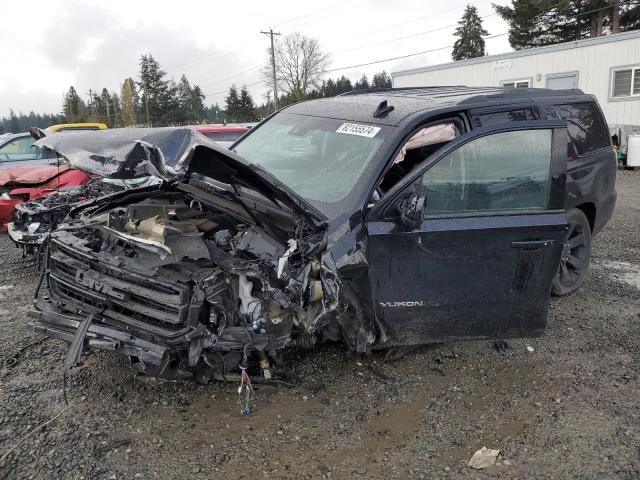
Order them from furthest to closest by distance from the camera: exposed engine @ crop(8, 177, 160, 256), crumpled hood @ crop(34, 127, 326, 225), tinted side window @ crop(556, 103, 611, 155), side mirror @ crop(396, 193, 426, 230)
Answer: exposed engine @ crop(8, 177, 160, 256) < tinted side window @ crop(556, 103, 611, 155) < side mirror @ crop(396, 193, 426, 230) < crumpled hood @ crop(34, 127, 326, 225)

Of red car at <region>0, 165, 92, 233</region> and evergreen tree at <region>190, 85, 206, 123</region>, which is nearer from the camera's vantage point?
red car at <region>0, 165, 92, 233</region>

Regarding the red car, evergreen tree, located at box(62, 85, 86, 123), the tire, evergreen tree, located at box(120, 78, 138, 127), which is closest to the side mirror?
the tire

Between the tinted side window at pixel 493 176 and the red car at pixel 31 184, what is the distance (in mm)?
5372

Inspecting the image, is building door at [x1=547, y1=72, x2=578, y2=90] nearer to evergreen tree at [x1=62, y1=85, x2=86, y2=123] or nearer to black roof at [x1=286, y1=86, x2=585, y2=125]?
black roof at [x1=286, y1=86, x2=585, y2=125]

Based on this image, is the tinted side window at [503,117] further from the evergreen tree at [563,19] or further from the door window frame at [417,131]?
the evergreen tree at [563,19]

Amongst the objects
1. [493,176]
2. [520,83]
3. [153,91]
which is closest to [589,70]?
[520,83]

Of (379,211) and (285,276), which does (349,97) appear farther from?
(285,276)

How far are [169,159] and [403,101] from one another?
1.97 metres

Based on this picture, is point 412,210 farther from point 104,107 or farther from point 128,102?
point 104,107

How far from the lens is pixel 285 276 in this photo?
2.83 meters

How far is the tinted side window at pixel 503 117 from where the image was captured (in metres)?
A: 3.56

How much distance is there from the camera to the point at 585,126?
4934 mm

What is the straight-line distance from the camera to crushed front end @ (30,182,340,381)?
282 cm

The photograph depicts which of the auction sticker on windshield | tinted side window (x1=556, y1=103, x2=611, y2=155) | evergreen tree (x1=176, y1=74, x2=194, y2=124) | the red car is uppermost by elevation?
evergreen tree (x1=176, y1=74, x2=194, y2=124)
